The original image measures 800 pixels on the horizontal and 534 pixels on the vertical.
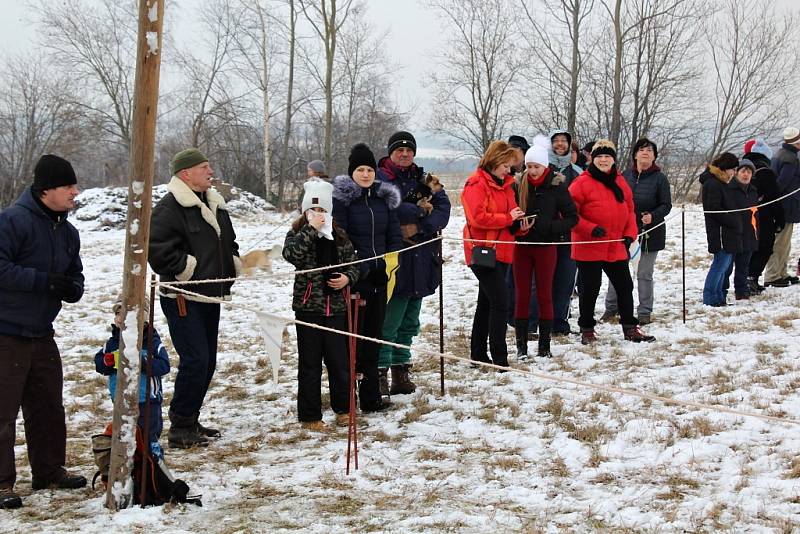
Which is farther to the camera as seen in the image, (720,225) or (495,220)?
(720,225)

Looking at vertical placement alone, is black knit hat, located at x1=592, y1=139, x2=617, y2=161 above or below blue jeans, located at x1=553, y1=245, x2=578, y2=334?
above

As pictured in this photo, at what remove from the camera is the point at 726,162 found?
343 inches

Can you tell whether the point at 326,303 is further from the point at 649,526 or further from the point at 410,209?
the point at 649,526

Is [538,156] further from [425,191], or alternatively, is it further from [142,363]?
[142,363]

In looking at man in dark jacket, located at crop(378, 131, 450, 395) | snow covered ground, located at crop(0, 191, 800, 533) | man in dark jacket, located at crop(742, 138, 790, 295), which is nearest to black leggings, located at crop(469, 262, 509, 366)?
snow covered ground, located at crop(0, 191, 800, 533)

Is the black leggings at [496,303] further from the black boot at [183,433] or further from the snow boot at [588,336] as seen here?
the black boot at [183,433]

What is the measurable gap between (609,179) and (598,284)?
1.09 m

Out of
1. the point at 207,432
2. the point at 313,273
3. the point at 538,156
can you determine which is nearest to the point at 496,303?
the point at 538,156

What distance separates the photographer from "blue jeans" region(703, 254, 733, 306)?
8758 millimetres

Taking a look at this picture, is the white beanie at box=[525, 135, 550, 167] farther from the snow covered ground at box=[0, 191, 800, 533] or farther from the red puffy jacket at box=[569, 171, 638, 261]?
the snow covered ground at box=[0, 191, 800, 533]

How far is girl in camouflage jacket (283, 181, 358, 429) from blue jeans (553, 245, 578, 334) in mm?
3323

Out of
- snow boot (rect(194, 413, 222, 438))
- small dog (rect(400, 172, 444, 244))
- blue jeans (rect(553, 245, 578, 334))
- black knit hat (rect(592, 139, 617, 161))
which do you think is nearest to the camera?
snow boot (rect(194, 413, 222, 438))

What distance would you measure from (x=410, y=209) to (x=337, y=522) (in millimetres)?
3085

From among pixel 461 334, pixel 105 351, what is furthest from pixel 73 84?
pixel 105 351
